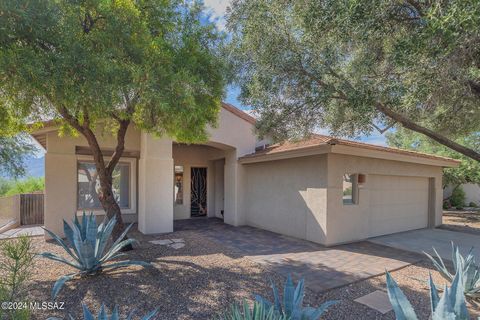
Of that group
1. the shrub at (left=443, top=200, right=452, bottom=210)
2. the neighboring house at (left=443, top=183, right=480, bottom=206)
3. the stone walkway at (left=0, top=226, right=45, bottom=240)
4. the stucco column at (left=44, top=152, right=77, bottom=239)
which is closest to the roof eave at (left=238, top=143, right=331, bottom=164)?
the stucco column at (left=44, top=152, right=77, bottom=239)

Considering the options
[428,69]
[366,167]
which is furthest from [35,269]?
[366,167]

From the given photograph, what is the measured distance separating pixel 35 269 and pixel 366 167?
10.8 meters

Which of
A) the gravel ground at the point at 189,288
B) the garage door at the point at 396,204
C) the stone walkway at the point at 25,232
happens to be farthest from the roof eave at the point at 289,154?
the stone walkway at the point at 25,232

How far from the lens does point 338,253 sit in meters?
8.41

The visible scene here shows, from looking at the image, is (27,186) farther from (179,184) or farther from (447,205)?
(447,205)

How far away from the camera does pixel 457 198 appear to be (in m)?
22.7

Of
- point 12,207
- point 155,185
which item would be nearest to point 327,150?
point 155,185

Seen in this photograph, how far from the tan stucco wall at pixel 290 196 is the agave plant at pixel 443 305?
6.70 meters

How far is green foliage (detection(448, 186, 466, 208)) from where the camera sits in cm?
2258

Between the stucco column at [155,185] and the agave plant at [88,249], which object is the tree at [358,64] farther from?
the agave plant at [88,249]

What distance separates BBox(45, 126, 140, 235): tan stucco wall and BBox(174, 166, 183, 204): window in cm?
501

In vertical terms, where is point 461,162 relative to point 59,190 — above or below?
above

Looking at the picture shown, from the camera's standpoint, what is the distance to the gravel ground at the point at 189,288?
15.4 feet

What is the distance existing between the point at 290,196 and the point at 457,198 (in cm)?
2001
